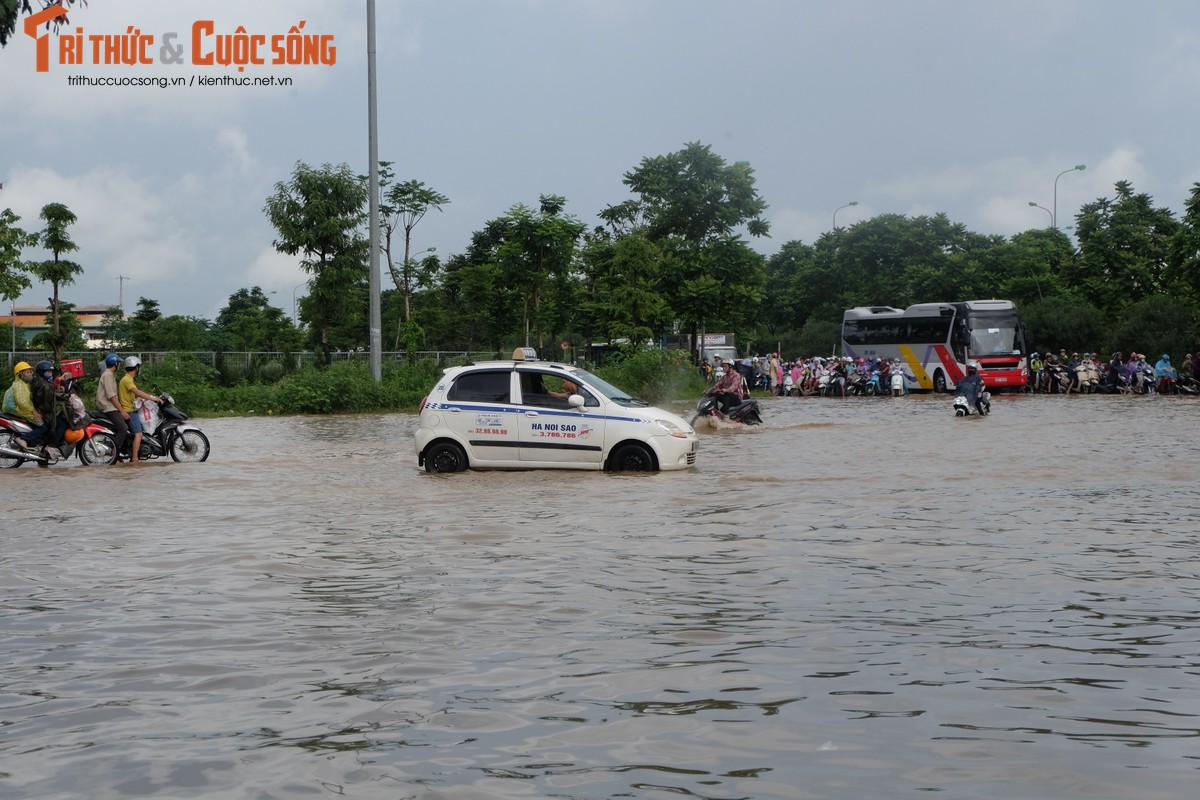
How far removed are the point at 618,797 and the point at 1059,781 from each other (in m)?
1.40

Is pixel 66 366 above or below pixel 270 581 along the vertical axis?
above

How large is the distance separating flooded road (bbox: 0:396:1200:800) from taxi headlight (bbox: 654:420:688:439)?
2292 mm

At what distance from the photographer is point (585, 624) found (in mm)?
7223

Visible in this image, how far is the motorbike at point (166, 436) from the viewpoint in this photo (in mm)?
19562

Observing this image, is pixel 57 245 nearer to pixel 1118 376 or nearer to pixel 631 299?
pixel 631 299

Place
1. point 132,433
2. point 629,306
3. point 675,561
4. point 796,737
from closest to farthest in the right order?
point 796,737
point 675,561
point 132,433
point 629,306

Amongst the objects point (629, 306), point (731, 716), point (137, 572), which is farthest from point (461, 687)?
point (629, 306)

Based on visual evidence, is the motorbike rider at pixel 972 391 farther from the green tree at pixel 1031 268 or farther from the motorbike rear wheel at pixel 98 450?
the green tree at pixel 1031 268

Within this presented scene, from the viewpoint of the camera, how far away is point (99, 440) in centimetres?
1952

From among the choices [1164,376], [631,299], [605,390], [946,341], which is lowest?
[605,390]

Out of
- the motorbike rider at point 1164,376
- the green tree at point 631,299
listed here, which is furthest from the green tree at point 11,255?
the motorbike rider at point 1164,376

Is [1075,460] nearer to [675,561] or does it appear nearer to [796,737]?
[675,561]

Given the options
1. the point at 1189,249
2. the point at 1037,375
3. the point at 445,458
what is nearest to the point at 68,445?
the point at 445,458

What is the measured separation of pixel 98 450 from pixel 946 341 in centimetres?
A: 3620
